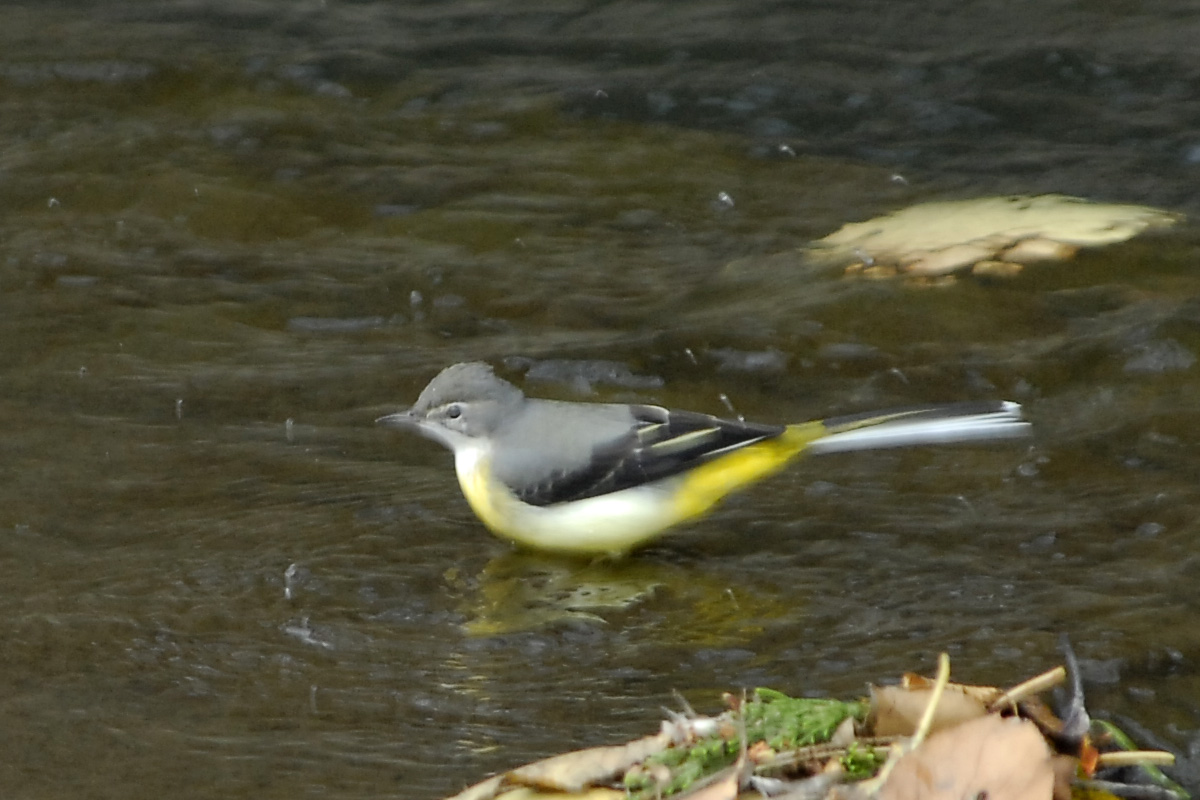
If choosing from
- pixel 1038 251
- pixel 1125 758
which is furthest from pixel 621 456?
pixel 1038 251

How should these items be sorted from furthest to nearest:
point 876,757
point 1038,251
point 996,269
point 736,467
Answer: point 1038,251, point 996,269, point 736,467, point 876,757

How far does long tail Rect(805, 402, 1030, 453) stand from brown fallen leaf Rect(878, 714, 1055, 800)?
3.00 metres

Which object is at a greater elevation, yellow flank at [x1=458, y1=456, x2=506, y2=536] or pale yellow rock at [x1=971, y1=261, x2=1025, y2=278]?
yellow flank at [x1=458, y1=456, x2=506, y2=536]

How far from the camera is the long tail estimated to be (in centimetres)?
632

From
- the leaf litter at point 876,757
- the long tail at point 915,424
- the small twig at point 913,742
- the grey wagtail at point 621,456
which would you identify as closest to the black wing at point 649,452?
the grey wagtail at point 621,456

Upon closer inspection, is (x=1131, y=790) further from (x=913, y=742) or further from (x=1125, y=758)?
(x=913, y=742)

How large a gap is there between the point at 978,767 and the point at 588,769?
807mm

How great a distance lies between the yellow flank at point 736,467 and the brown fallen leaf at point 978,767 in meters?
2.97

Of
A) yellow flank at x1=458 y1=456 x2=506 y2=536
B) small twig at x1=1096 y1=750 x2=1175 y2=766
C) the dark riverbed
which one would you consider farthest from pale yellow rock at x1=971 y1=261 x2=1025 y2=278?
small twig at x1=1096 y1=750 x2=1175 y2=766

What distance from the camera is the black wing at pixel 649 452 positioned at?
6.27 metres

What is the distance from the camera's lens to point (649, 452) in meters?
6.31

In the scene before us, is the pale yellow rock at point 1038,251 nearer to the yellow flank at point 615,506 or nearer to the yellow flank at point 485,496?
the yellow flank at point 615,506

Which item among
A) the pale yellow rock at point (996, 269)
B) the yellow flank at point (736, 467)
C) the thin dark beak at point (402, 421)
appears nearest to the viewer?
the yellow flank at point (736, 467)

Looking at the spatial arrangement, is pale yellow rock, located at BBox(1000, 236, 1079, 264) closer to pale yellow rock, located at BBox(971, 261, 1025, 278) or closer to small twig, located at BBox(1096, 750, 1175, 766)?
pale yellow rock, located at BBox(971, 261, 1025, 278)
